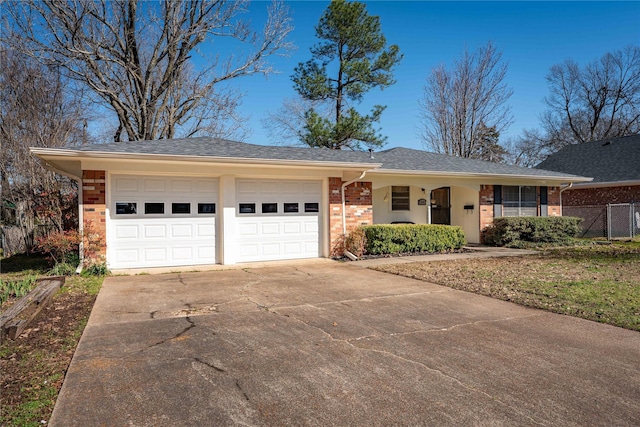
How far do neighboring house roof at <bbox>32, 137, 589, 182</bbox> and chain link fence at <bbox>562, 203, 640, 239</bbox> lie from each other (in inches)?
150

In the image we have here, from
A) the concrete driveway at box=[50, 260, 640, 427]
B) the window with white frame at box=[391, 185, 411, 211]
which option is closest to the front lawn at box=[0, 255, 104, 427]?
the concrete driveway at box=[50, 260, 640, 427]

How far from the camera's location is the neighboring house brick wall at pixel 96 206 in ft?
29.3

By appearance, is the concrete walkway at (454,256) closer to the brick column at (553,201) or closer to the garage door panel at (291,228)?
the garage door panel at (291,228)

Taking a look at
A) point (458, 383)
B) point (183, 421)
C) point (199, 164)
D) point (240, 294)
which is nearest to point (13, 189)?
point (199, 164)

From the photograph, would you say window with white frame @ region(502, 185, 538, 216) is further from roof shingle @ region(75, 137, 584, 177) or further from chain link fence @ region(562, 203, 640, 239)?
chain link fence @ region(562, 203, 640, 239)

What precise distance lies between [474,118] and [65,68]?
2266 centimetres

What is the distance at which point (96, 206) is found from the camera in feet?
29.7

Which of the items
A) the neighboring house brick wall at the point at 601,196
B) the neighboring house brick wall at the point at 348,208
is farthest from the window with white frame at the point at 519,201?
the neighboring house brick wall at the point at 348,208

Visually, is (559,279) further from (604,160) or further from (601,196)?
(604,160)

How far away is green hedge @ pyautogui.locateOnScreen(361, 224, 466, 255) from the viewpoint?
11.9 metres

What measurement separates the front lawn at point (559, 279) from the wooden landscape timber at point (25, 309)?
6.56 meters

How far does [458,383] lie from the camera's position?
3322 mm

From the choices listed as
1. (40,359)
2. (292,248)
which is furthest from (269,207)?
(40,359)

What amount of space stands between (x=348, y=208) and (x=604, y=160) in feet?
55.0
